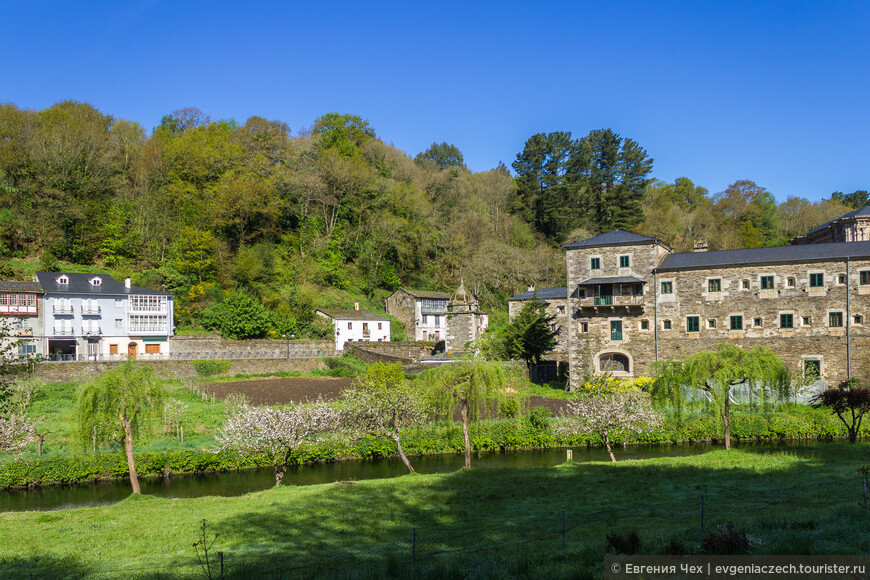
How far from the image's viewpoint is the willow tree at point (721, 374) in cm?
2519

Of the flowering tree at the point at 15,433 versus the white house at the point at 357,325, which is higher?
the white house at the point at 357,325

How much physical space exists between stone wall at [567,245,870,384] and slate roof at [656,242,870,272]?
0.36 m

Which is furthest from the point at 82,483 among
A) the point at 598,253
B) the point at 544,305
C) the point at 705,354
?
the point at 544,305

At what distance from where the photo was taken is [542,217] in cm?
7519

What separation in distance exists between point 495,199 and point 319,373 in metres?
40.0

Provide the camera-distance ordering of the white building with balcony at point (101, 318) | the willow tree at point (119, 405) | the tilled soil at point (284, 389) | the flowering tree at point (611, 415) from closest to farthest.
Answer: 1. the willow tree at point (119, 405)
2. the flowering tree at point (611, 415)
3. the tilled soil at point (284, 389)
4. the white building with balcony at point (101, 318)

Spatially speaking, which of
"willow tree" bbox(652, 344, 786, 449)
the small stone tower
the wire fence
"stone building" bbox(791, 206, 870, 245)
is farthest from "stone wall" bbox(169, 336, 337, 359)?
"stone building" bbox(791, 206, 870, 245)

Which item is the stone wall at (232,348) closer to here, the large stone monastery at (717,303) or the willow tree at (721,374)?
the large stone monastery at (717,303)

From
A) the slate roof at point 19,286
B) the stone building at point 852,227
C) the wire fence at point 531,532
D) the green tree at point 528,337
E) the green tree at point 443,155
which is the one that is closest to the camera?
the wire fence at point 531,532

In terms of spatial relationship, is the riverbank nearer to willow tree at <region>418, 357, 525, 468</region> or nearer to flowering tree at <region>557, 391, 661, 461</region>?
flowering tree at <region>557, 391, 661, 461</region>

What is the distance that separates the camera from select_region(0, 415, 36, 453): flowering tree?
2289 centimetres

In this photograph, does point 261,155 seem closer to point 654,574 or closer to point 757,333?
point 757,333

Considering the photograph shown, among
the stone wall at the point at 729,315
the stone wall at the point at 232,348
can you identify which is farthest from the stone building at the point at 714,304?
the stone wall at the point at 232,348

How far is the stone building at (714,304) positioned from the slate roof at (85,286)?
33989 mm
